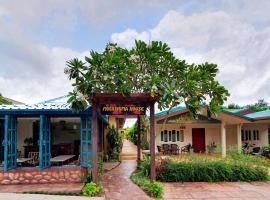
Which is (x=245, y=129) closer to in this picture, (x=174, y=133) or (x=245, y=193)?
(x=174, y=133)

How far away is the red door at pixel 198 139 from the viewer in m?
22.3

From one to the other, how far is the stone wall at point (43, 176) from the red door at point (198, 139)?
1357cm

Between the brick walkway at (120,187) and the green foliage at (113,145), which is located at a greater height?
the green foliage at (113,145)

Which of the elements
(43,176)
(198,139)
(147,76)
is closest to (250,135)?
(198,139)

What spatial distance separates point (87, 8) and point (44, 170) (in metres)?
6.31

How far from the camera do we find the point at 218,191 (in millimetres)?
10023

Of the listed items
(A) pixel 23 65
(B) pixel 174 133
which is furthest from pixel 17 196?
(B) pixel 174 133

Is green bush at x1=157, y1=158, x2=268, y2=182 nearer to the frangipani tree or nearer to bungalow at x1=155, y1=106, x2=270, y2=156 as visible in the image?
the frangipani tree

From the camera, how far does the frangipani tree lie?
9227mm

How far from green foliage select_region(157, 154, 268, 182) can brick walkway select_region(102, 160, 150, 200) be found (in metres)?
1.63

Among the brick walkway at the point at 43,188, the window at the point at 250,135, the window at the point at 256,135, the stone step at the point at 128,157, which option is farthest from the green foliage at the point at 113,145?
the window at the point at 256,135

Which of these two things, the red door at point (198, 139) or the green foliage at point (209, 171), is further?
the red door at point (198, 139)

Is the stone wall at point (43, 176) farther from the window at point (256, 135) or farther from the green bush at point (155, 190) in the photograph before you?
the window at point (256, 135)

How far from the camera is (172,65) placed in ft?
33.9
